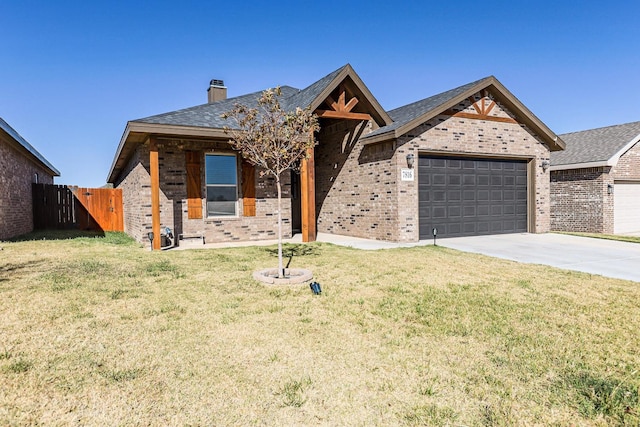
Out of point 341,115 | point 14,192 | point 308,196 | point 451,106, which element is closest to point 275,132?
point 308,196

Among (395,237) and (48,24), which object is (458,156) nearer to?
(395,237)

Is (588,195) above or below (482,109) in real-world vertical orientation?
below

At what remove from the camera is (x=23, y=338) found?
3613 mm

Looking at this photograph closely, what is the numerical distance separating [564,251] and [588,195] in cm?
776

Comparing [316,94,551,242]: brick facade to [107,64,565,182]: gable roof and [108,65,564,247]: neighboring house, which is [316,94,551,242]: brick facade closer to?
[108,65,564,247]: neighboring house

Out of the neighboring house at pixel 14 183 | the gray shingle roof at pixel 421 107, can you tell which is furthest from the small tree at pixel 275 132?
the neighboring house at pixel 14 183

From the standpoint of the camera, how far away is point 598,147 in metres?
15.7

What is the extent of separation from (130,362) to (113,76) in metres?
15.4

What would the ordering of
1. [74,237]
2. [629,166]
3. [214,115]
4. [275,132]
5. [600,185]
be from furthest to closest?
[629,166] → [600,185] → [74,237] → [214,115] → [275,132]

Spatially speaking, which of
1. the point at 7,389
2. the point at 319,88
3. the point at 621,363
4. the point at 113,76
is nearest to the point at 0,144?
the point at 113,76

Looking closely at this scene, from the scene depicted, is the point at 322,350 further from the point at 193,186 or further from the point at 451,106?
the point at 451,106

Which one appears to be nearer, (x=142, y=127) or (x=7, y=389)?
(x=7, y=389)

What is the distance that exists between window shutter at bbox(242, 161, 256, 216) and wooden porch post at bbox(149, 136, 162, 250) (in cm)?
256

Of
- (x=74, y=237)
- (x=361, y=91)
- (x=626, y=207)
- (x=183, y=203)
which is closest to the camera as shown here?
(x=183, y=203)
